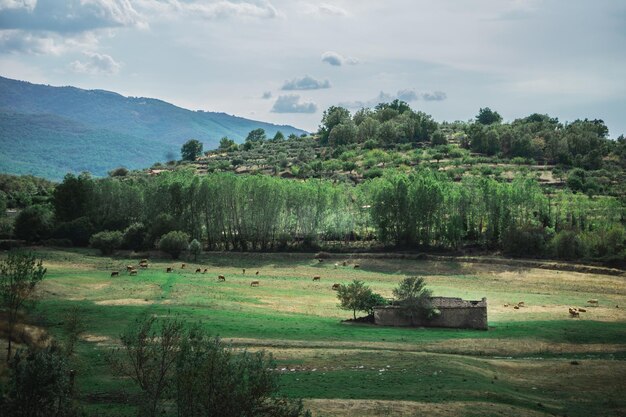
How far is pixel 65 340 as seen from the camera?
164 ft

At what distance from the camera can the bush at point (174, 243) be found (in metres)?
112

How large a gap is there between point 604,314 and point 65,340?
178ft

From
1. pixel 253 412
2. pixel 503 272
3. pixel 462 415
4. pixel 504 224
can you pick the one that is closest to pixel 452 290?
pixel 503 272

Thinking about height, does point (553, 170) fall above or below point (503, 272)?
above

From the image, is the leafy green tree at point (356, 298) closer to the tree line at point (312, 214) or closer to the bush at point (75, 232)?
the tree line at point (312, 214)

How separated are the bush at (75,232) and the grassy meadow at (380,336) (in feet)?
59.2

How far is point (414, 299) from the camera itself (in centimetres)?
6762

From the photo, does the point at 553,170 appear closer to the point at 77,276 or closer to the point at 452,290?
the point at 452,290

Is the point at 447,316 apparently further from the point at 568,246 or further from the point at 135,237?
the point at 135,237

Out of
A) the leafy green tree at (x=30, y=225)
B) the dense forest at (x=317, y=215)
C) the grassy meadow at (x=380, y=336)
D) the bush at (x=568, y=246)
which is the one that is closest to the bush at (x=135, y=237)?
the dense forest at (x=317, y=215)

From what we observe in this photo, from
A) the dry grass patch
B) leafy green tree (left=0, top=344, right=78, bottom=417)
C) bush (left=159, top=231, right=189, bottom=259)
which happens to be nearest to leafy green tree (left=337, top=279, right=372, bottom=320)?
the dry grass patch

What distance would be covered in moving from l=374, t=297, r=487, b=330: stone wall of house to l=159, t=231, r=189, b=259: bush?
170 ft

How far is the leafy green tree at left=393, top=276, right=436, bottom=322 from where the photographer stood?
67.4 m

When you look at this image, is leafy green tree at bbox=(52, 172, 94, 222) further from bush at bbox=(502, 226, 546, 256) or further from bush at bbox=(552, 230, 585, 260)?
bush at bbox=(552, 230, 585, 260)
